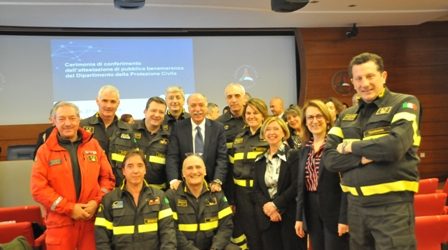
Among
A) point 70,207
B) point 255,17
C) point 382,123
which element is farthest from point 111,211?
point 255,17

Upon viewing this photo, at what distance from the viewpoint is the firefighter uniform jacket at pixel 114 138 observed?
3654 mm

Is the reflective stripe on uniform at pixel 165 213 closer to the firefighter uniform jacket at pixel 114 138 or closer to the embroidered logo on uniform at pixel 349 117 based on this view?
the firefighter uniform jacket at pixel 114 138

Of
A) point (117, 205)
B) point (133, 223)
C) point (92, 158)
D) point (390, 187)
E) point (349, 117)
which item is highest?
point (349, 117)

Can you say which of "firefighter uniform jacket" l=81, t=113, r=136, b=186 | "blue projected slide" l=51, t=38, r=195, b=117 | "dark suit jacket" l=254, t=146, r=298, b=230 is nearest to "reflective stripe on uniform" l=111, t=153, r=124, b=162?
"firefighter uniform jacket" l=81, t=113, r=136, b=186

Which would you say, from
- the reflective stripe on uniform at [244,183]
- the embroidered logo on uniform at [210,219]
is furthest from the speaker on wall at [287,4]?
the embroidered logo on uniform at [210,219]

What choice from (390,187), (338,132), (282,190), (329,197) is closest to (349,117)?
(338,132)

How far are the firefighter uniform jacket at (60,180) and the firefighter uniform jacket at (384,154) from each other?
1726 mm

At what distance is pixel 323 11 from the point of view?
7344 millimetres

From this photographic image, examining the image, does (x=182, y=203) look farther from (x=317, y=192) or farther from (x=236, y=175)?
(x=317, y=192)

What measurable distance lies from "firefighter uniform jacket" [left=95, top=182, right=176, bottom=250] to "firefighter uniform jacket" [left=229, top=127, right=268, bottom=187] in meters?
0.75

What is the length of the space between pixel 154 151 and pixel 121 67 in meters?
A: 4.48

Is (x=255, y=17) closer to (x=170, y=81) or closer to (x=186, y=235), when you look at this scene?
(x=170, y=81)

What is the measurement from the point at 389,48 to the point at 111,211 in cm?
730

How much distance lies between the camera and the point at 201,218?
347 cm
